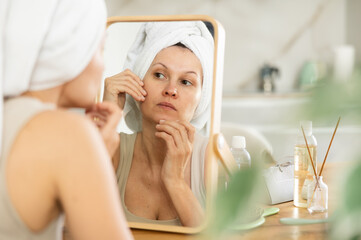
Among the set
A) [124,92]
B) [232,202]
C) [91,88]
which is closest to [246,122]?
[124,92]

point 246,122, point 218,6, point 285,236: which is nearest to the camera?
point 285,236

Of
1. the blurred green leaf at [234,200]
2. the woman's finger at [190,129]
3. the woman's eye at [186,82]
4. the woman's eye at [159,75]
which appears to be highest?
the woman's eye at [159,75]

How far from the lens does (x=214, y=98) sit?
2.95ft

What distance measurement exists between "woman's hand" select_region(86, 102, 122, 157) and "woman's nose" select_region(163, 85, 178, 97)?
19cm

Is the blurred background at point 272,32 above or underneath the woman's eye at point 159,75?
above

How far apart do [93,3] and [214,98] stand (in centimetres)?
37

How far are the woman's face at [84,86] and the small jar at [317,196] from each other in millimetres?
609

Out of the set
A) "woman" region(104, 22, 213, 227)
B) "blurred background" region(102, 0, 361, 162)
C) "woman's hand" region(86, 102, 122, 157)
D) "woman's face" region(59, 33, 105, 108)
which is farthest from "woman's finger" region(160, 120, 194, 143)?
"blurred background" region(102, 0, 361, 162)

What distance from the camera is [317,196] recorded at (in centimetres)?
104

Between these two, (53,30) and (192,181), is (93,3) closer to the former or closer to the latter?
(53,30)

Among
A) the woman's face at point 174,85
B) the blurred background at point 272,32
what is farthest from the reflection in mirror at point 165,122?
the blurred background at point 272,32

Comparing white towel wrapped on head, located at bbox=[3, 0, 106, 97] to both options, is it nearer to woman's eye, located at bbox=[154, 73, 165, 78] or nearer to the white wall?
woman's eye, located at bbox=[154, 73, 165, 78]

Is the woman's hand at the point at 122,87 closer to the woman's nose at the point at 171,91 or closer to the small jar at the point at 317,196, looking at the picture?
the woman's nose at the point at 171,91

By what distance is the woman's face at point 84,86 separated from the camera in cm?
62
